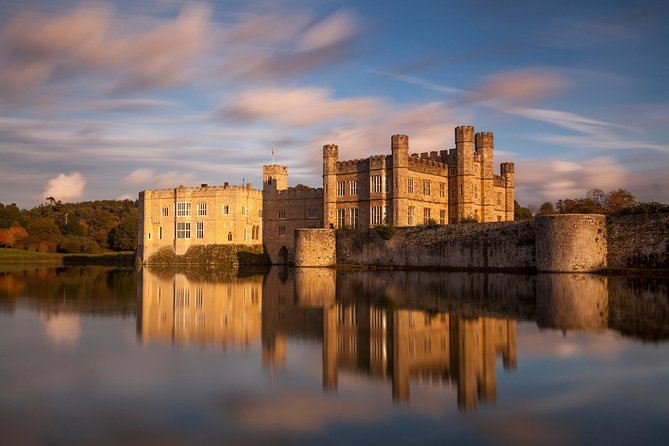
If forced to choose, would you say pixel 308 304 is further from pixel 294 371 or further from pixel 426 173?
pixel 426 173

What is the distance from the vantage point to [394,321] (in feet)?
50.9

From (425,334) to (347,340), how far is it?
180cm

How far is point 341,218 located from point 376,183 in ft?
14.1

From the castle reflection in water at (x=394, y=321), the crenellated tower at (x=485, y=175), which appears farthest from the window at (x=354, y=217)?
the castle reflection in water at (x=394, y=321)

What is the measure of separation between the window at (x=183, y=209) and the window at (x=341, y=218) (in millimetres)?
15342

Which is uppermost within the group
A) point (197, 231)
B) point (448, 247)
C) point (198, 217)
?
point (198, 217)

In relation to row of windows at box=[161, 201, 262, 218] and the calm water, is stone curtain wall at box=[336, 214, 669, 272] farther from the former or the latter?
row of windows at box=[161, 201, 262, 218]

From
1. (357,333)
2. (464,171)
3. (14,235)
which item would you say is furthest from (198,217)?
(357,333)

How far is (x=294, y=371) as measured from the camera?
34.3 ft

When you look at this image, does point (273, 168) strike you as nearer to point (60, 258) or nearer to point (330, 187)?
point (330, 187)

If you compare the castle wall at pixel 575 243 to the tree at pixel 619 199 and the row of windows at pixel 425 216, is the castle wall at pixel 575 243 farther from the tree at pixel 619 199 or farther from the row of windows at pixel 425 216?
the tree at pixel 619 199

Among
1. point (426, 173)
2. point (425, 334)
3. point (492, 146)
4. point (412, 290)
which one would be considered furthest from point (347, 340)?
point (492, 146)

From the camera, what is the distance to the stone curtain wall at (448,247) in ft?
114

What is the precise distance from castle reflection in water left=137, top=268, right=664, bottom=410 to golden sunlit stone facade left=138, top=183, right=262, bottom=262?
2680cm
